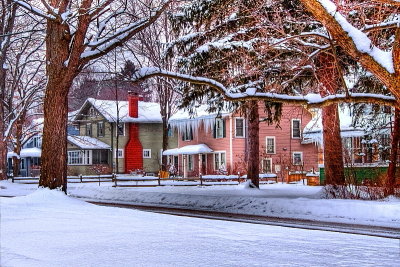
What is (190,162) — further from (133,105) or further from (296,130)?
(133,105)

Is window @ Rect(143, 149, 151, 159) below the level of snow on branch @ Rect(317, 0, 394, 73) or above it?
below

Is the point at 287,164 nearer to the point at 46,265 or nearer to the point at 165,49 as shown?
the point at 165,49

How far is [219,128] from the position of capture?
1981 inches

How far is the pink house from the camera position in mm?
48438

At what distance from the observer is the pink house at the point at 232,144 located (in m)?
48.4

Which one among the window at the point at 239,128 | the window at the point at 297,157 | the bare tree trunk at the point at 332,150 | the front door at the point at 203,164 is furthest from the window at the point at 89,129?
the bare tree trunk at the point at 332,150

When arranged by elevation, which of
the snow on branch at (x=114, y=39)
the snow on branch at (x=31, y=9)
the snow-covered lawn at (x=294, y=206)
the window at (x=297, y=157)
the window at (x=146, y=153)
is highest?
the snow on branch at (x=31, y=9)

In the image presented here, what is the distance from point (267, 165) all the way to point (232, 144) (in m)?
3.48

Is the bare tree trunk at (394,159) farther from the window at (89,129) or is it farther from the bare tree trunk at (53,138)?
the window at (89,129)

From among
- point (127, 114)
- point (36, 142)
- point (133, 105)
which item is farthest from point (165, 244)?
point (36, 142)

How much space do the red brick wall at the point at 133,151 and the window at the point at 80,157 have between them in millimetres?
4038

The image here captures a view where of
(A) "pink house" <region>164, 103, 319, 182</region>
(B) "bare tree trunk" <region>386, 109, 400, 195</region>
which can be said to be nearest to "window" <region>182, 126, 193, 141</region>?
(A) "pink house" <region>164, 103, 319, 182</region>

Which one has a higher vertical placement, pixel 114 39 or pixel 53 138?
pixel 114 39

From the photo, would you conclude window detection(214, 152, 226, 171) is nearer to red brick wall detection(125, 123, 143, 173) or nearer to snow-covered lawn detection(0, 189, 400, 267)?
red brick wall detection(125, 123, 143, 173)
